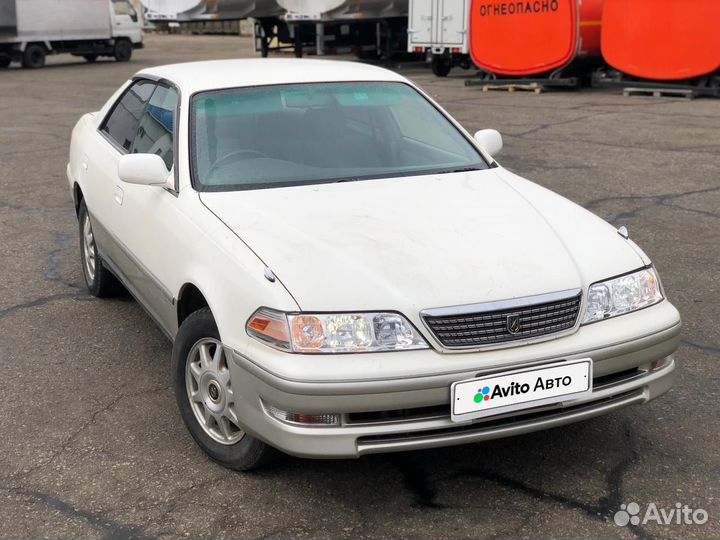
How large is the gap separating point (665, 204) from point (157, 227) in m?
5.04

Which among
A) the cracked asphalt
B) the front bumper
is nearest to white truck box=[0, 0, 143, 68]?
the cracked asphalt

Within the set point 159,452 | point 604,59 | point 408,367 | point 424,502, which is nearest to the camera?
point 408,367

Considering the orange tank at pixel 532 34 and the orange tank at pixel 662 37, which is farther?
the orange tank at pixel 532 34

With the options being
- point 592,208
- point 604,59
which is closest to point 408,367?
point 592,208

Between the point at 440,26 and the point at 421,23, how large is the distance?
1.87ft

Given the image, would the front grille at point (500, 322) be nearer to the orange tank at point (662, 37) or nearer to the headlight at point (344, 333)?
the headlight at point (344, 333)

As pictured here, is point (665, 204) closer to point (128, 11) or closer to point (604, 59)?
point (604, 59)

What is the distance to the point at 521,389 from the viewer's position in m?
3.05

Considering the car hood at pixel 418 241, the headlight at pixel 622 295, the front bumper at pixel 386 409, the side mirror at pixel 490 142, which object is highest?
the side mirror at pixel 490 142

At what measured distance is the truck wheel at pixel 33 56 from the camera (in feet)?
77.3

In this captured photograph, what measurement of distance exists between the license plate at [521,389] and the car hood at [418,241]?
0.26m

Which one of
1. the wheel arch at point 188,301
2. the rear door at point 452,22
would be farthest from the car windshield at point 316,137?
the rear door at point 452,22

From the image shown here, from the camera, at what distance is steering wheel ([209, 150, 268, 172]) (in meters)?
4.06

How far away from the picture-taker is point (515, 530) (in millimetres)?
3066
